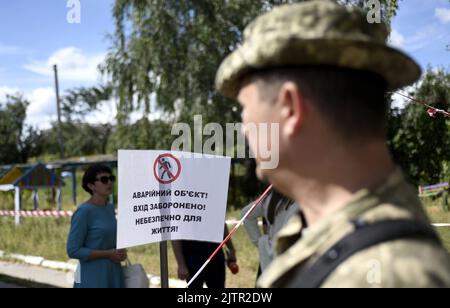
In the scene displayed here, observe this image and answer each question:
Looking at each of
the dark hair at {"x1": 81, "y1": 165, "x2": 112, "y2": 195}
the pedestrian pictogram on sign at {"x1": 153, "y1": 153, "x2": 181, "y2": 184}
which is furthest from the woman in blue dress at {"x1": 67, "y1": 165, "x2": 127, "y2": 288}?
the pedestrian pictogram on sign at {"x1": 153, "y1": 153, "x2": 181, "y2": 184}

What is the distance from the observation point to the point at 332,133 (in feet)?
3.58

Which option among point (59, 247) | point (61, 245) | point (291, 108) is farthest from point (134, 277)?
point (61, 245)

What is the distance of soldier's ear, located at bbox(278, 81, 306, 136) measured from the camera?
1.10 metres

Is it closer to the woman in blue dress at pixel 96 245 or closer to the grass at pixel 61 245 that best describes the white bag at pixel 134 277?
the woman in blue dress at pixel 96 245

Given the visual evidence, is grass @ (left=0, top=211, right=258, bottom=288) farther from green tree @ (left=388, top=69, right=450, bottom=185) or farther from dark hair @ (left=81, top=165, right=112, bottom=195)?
green tree @ (left=388, top=69, right=450, bottom=185)

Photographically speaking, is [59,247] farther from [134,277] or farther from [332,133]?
[332,133]

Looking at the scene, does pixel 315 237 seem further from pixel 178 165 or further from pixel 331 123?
pixel 178 165

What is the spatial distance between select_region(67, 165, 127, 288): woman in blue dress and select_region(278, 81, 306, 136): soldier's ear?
3.23m

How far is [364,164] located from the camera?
3.56 ft

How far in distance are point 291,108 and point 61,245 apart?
10682 mm
